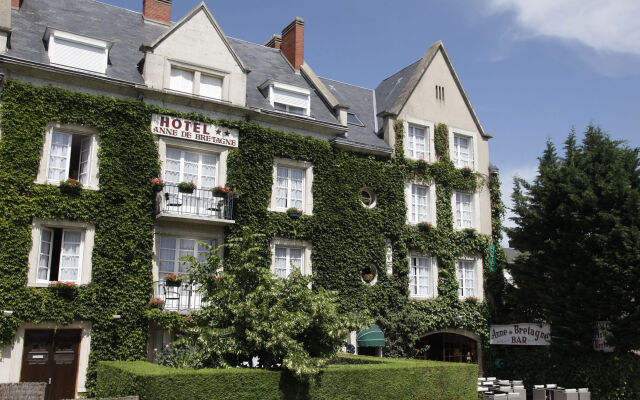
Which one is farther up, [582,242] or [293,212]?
[293,212]

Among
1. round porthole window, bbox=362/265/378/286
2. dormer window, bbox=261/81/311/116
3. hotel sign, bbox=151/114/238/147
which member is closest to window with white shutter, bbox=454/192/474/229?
round porthole window, bbox=362/265/378/286

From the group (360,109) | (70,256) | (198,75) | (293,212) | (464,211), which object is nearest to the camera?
(70,256)

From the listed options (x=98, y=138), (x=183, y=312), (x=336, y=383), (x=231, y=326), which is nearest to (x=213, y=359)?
(x=231, y=326)

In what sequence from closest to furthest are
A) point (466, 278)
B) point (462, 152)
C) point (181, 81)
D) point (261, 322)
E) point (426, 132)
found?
point (261, 322) < point (181, 81) < point (466, 278) < point (426, 132) < point (462, 152)

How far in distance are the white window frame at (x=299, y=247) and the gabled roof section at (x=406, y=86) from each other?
7.68 metres

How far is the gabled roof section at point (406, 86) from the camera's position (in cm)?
2730

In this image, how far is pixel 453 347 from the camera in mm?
26922

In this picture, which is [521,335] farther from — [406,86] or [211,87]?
[211,87]

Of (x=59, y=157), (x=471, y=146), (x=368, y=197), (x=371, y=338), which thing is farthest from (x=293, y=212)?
(x=471, y=146)

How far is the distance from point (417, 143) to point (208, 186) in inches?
421

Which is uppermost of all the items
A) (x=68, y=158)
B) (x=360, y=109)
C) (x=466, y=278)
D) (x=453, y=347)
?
(x=360, y=109)

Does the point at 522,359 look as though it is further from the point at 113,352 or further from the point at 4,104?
the point at 4,104

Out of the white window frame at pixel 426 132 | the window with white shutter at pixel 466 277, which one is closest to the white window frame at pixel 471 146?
the white window frame at pixel 426 132

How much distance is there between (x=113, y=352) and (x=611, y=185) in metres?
18.8
